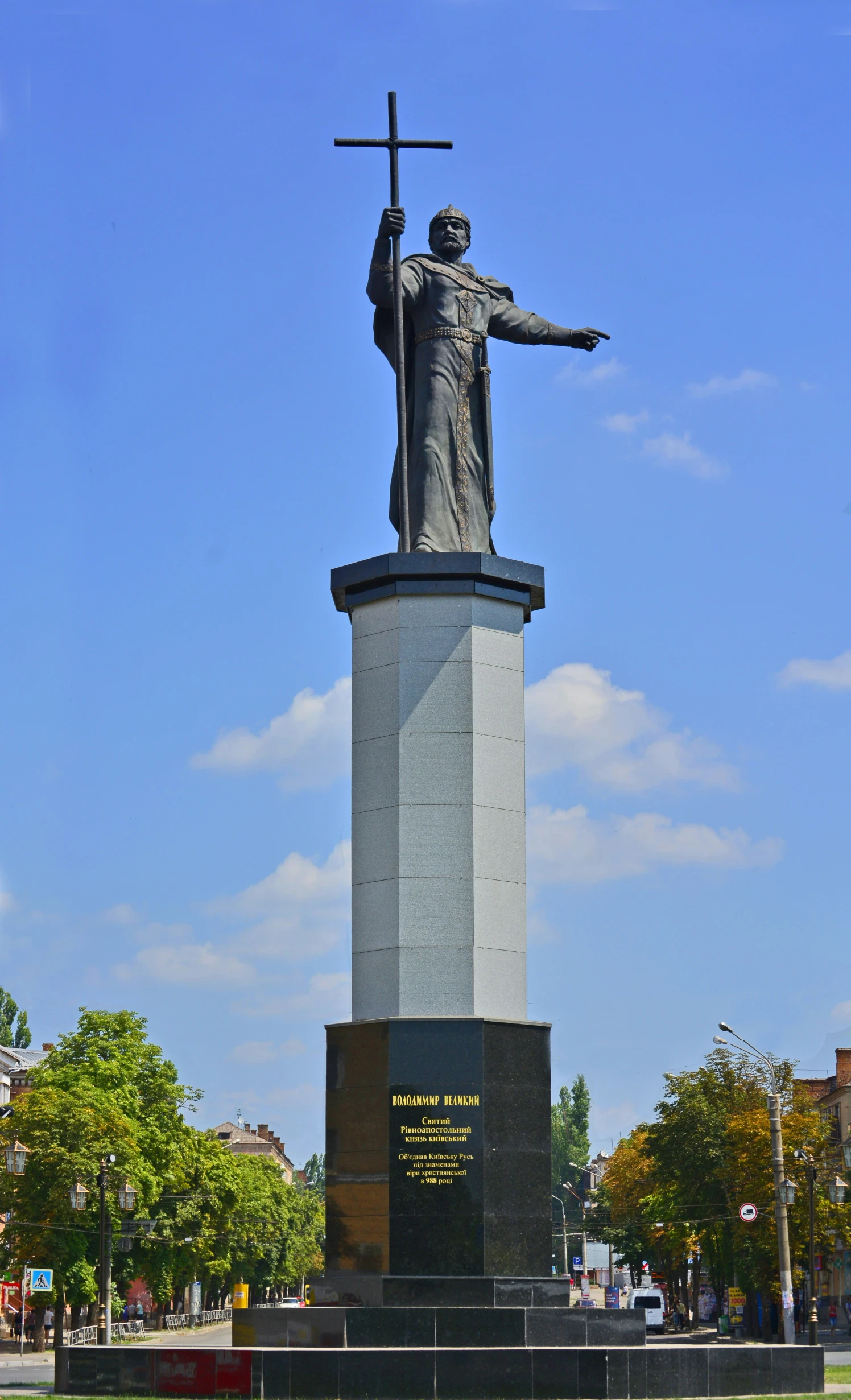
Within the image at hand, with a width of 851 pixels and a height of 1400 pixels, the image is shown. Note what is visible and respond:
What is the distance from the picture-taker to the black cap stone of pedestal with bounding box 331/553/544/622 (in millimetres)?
23453

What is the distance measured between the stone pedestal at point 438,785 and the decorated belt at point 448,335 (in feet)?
12.5

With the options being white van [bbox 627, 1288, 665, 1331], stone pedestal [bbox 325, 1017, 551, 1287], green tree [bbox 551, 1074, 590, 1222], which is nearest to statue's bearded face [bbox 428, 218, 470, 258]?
stone pedestal [bbox 325, 1017, 551, 1287]

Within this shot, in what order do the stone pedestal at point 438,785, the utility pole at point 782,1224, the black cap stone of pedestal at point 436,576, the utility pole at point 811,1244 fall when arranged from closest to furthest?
the stone pedestal at point 438,785, the black cap stone of pedestal at point 436,576, the utility pole at point 811,1244, the utility pole at point 782,1224

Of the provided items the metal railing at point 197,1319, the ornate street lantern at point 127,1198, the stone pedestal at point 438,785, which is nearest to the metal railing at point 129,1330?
the metal railing at point 197,1319

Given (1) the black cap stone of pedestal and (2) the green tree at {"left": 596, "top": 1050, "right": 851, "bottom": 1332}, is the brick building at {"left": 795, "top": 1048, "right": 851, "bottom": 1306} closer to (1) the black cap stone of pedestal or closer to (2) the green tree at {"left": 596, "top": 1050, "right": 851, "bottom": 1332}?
(2) the green tree at {"left": 596, "top": 1050, "right": 851, "bottom": 1332}

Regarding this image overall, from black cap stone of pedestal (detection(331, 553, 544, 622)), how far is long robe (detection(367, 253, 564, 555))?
0.79 metres

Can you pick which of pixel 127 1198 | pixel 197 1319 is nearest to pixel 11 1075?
pixel 197 1319

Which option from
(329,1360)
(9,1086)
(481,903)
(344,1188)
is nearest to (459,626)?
(481,903)

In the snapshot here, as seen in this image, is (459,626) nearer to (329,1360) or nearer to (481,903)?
(481,903)

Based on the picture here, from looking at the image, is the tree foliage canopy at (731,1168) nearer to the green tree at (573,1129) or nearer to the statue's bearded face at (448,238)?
the statue's bearded face at (448,238)

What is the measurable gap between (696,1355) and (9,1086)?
9563cm

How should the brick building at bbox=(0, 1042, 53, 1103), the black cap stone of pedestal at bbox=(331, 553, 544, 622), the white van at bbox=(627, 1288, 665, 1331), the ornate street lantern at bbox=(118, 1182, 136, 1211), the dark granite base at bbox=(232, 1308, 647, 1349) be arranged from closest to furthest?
1. the dark granite base at bbox=(232, 1308, 647, 1349)
2. the black cap stone of pedestal at bbox=(331, 553, 544, 622)
3. the ornate street lantern at bbox=(118, 1182, 136, 1211)
4. the white van at bbox=(627, 1288, 665, 1331)
5. the brick building at bbox=(0, 1042, 53, 1103)

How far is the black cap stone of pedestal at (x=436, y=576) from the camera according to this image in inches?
923

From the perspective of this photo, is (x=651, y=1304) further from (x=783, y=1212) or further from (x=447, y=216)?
(x=447, y=216)
